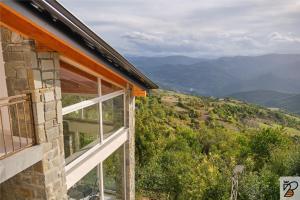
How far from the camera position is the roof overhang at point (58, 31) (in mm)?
4494

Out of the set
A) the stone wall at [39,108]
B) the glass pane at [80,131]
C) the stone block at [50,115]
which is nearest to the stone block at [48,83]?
the stone wall at [39,108]

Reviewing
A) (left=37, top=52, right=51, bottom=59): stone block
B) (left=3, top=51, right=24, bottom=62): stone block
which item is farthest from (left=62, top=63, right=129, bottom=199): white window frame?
(left=3, top=51, right=24, bottom=62): stone block

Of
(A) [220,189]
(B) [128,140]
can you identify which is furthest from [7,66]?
(A) [220,189]

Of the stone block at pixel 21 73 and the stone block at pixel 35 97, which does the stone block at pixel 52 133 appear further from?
the stone block at pixel 21 73

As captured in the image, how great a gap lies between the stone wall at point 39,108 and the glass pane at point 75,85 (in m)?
0.47

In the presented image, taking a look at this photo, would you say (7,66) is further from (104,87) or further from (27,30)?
(104,87)

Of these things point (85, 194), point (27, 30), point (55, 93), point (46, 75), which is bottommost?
point (85, 194)

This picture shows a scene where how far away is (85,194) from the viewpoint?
8711mm

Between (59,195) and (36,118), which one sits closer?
(36,118)

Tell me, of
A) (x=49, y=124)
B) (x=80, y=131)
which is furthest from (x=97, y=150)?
(x=49, y=124)

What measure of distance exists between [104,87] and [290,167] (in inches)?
733

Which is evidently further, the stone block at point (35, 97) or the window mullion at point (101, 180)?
the window mullion at point (101, 180)

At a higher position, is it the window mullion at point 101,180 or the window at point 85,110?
the window at point 85,110

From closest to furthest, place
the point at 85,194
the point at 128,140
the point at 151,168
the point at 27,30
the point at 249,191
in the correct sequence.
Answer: the point at 27,30
the point at 85,194
the point at 128,140
the point at 249,191
the point at 151,168
